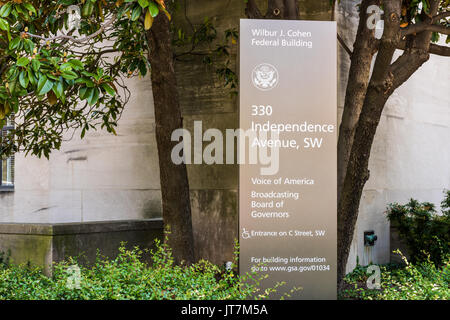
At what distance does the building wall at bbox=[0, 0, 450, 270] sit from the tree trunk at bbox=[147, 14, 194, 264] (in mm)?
1777

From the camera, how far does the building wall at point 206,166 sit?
9422mm

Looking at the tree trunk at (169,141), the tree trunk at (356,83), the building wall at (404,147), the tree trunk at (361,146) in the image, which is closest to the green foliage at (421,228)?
the building wall at (404,147)

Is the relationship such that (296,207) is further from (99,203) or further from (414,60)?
(99,203)

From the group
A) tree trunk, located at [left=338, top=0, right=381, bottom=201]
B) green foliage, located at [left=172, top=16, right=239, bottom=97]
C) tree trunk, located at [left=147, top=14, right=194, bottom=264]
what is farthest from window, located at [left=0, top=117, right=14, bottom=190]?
tree trunk, located at [left=338, top=0, right=381, bottom=201]

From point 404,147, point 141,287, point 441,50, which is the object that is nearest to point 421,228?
point 404,147

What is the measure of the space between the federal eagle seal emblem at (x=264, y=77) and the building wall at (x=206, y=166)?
Result: 3.72m

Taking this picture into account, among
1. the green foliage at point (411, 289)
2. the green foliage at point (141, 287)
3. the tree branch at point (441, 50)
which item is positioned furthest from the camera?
the tree branch at point (441, 50)

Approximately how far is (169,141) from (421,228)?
15.0ft

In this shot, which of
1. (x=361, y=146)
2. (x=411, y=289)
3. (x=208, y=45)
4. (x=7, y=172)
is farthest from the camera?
(x=7, y=172)

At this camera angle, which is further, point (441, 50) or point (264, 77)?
point (441, 50)

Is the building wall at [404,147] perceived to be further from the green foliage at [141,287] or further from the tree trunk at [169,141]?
the green foliage at [141,287]

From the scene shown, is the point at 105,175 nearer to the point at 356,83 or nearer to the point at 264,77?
the point at 356,83

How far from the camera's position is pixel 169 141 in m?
7.50
